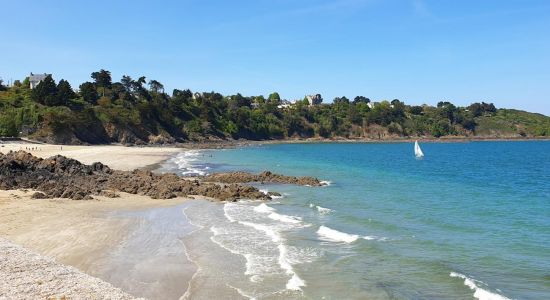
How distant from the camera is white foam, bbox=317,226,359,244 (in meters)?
19.9

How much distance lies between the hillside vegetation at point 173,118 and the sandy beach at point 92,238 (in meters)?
60.1

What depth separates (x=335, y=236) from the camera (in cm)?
2050

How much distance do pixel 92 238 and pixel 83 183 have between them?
15.5m

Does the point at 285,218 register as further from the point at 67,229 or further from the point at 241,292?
the point at 241,292

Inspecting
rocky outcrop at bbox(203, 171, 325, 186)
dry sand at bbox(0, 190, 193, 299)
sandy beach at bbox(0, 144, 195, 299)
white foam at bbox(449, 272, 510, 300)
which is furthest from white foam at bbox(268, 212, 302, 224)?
rocky outcrop at bbox(203, 171, 325, 186)

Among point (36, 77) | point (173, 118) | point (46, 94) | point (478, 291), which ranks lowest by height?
point (478, 291)

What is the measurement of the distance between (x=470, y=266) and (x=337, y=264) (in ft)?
15.0

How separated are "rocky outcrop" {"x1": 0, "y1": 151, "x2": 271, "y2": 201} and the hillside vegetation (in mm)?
48101

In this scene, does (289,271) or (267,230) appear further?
(267,230)

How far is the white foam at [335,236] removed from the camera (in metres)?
19.9

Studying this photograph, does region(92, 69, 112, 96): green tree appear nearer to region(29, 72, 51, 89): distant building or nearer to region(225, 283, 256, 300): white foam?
region(29, 72, 51, 89): distant building

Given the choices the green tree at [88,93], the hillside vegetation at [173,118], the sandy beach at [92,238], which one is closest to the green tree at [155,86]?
the hillside vegetation at [173,118]

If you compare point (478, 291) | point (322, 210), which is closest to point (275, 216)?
point (322, 210)

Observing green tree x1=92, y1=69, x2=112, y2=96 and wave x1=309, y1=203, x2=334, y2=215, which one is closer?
wave x1=309, y1=203, x2=334, y2=215
